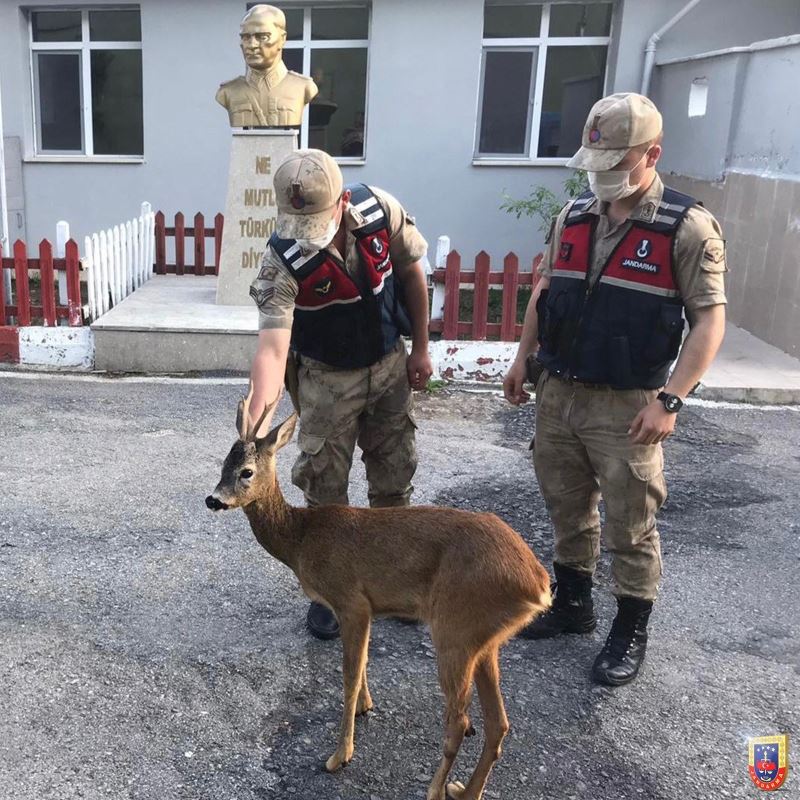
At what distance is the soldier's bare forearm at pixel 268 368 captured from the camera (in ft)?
9.55

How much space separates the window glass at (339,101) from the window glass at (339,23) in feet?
0.60

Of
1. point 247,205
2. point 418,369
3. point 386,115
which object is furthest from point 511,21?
point 418,369

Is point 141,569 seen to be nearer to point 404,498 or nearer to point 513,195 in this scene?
point 404,498

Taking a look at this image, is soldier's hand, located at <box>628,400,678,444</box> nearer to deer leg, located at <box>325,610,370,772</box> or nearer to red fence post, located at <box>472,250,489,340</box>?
deer leg, located at <box>325,610,370,772</box>

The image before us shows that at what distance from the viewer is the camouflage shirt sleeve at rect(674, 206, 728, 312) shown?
9.50ft

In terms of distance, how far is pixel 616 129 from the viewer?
2889 millimetres

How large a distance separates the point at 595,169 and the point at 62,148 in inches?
431

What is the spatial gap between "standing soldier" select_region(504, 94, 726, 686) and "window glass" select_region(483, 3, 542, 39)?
855 cm

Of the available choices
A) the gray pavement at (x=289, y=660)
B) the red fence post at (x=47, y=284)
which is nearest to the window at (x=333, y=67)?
the red fence post at (x=47, y=284)

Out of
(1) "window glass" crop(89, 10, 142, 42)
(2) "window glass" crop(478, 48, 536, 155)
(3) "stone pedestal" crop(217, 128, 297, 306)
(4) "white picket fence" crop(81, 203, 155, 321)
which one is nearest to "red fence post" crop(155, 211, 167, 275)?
(4) "white picket fence" crop(81, 203, 155, 321)

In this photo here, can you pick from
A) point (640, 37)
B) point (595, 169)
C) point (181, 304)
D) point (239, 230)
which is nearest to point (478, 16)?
point (640, 37)

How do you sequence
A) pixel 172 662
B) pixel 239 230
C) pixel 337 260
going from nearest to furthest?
1. pixel 337 260
2. pixel 172 662
3. pixel 239 230

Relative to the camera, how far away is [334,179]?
117 inches

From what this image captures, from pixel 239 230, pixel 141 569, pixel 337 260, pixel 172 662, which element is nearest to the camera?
pixel 337 260
